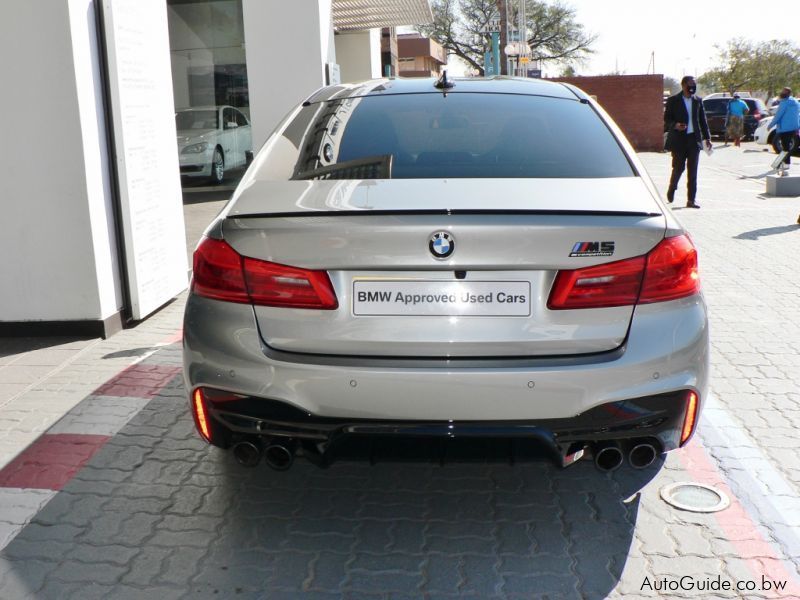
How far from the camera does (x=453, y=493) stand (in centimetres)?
377

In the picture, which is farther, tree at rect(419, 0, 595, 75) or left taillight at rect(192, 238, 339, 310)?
tree at rect(419, 0, 595, 75)

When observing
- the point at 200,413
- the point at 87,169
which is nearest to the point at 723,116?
the point at 87,169

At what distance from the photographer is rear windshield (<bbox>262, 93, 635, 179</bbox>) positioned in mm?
3473

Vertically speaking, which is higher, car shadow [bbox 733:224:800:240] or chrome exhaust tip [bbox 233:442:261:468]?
chrome exhaust tip [bbox 233:442:261:468]

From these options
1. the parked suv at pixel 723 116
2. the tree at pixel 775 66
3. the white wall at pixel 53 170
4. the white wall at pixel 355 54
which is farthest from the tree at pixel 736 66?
the white wall at pixel 53 170

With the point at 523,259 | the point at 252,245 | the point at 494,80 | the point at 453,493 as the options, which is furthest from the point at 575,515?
the point at 494,80

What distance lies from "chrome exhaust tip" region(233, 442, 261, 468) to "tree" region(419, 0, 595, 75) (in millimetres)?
57159

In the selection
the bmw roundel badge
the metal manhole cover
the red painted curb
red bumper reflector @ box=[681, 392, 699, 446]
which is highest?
the bmw roundel badge

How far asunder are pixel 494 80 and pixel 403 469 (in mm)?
1909

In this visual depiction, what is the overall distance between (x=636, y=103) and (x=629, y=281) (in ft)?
113

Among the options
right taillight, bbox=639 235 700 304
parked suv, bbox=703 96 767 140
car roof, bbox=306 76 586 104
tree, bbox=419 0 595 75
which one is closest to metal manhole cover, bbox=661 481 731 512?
right taillight, bbox=639 235 700 304

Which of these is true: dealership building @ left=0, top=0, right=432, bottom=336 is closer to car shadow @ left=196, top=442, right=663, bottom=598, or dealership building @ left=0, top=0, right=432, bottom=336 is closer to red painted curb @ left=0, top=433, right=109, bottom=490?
red painted curb @ left=0, top=433, right=109, bottom=490

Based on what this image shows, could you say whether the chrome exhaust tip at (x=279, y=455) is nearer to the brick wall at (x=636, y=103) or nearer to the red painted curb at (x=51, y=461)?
the red painted curb at (x=51, y=461)

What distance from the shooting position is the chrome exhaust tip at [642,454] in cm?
310
